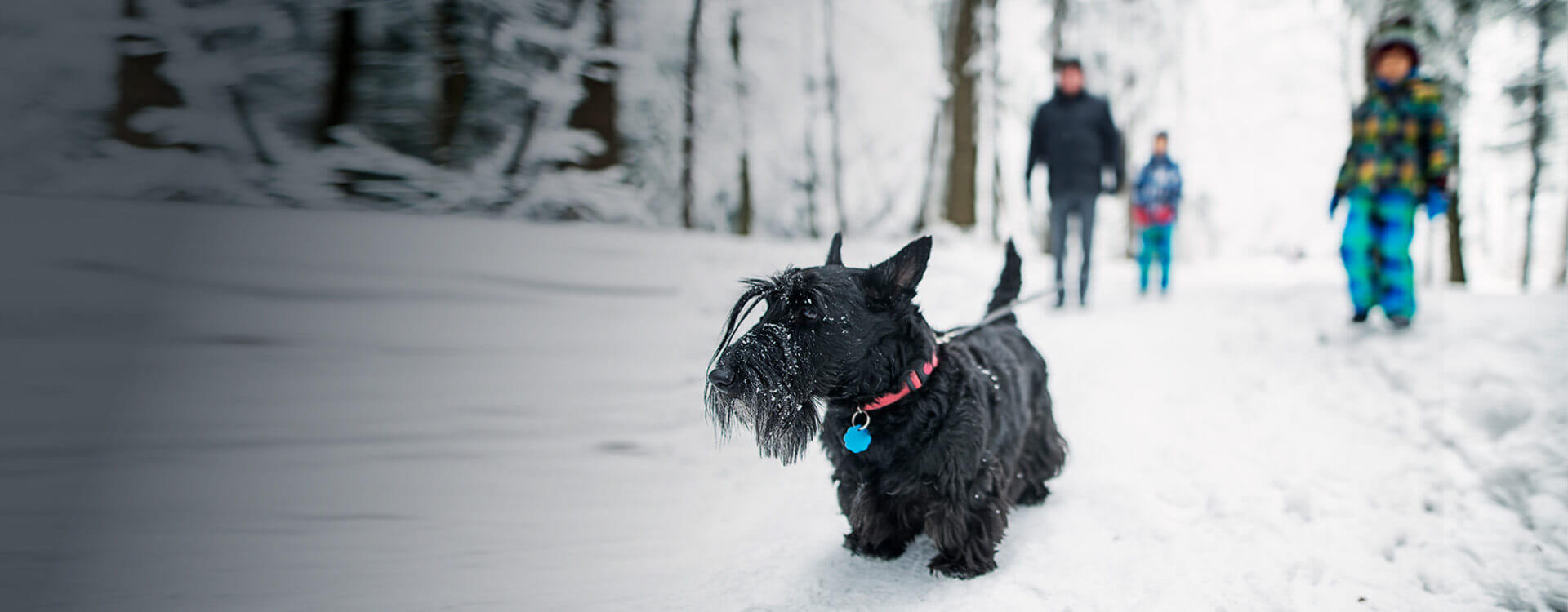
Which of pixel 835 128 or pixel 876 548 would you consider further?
pixel 835 128

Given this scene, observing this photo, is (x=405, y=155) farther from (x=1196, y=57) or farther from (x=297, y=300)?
(x=1196, y=57)

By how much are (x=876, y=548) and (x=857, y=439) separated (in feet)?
1.76

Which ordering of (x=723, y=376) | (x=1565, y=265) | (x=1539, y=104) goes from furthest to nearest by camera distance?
(x=1565, y=265) → (x=1539, y=104) → (x=723, y=376)

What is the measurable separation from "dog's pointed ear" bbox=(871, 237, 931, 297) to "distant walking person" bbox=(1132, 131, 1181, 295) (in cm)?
652

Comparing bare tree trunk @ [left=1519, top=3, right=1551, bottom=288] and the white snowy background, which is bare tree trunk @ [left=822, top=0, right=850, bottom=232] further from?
bare tree trunk @ [left=1519, top=3, right=1551, bottom=288]

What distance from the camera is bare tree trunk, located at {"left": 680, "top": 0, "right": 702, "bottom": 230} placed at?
5930 mm

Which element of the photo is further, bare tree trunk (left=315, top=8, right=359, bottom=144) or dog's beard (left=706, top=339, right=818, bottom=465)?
bare tree trunk (left=315, top=8, right=359, bottom=144)

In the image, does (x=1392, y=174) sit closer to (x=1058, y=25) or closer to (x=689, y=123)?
(x=689, y=123)

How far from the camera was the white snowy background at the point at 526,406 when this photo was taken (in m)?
2.15

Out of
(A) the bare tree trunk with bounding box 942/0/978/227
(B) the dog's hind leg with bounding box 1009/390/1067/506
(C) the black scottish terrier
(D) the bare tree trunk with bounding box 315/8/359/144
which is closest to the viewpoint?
(C) the black scottish terrier

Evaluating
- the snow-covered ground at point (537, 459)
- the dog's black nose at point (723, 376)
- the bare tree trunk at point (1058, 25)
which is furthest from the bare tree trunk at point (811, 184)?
the dog's black nose at point (723, 376)

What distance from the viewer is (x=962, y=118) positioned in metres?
10.1

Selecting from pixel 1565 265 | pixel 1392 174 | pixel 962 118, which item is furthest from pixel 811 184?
pixel 1565 265

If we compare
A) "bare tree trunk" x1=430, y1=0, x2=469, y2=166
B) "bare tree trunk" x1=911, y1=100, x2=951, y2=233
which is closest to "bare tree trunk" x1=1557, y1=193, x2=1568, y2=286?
"bare tree trunk" x1=911, y1=100, x2=951, y2=233
